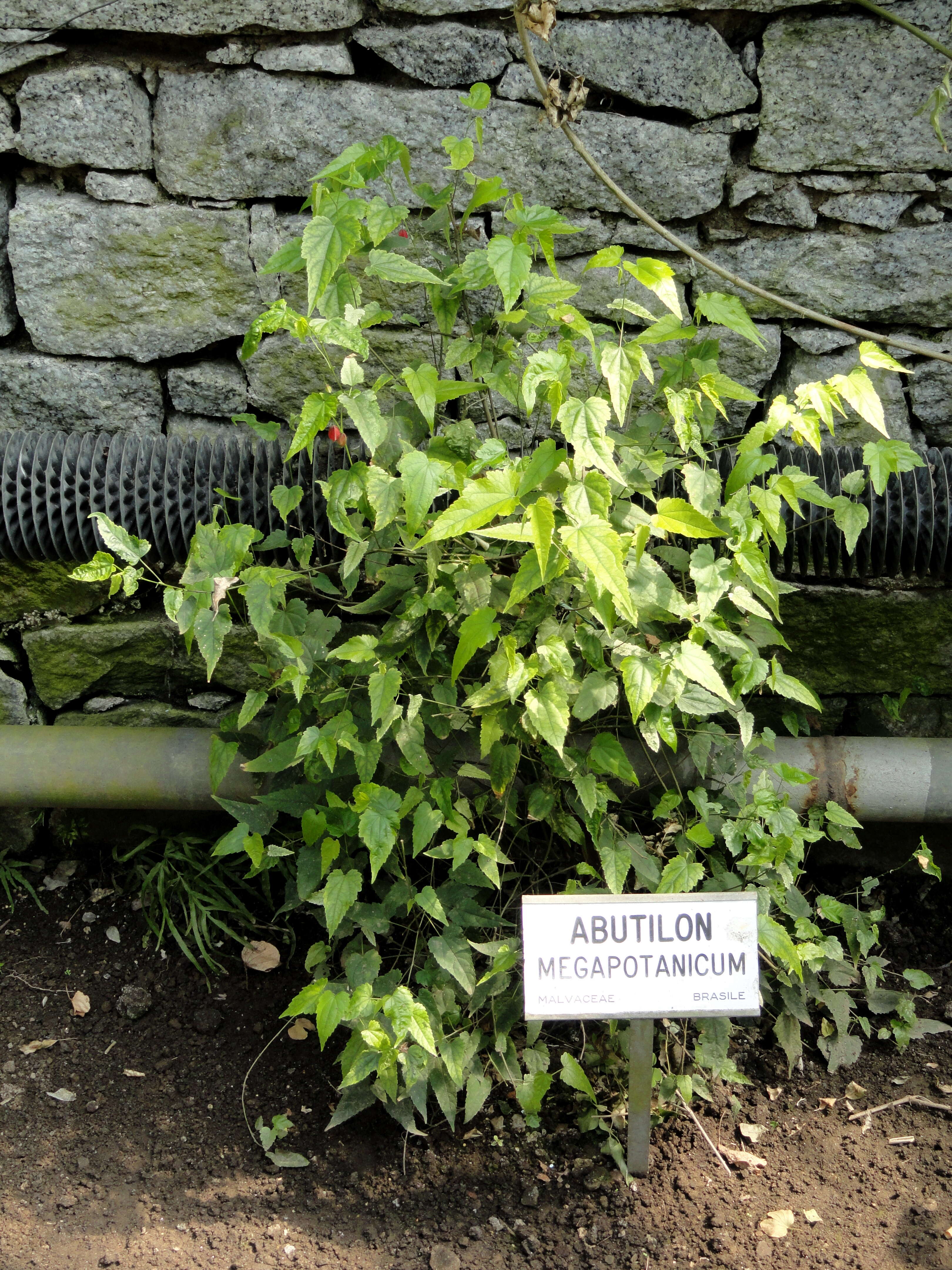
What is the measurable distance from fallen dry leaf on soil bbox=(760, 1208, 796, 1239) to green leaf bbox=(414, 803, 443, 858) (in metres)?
0.76

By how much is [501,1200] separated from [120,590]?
1.36 m

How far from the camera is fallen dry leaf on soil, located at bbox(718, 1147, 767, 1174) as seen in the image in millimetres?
1631

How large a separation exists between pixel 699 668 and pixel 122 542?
86 centimetres

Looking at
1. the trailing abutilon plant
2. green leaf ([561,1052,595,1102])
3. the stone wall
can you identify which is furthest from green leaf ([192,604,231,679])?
green leaf ([561,1052,595,1102])

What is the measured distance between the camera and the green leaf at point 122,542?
1.51 m

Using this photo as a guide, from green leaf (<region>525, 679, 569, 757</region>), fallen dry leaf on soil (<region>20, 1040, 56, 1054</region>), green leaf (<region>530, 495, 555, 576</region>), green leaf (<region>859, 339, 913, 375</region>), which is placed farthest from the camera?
fallen dry leaf on soil (<region>20, 1040, 56, 1054</region>)

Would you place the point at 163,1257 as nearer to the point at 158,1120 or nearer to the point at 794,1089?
the point at 158,1120

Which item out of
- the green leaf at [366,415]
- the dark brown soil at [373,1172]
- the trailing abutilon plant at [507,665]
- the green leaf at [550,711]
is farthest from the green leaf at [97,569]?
the dark brown soil at [373,1172]

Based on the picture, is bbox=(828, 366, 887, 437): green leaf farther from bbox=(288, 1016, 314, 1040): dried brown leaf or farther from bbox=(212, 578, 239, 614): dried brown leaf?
bbox=(288, 1016, 314, 1040): dried brown leaf

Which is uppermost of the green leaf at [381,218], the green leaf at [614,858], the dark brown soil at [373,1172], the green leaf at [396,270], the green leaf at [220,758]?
the green leaf at [381,218]

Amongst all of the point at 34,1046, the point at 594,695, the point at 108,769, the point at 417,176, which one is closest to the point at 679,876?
the point at 594,695

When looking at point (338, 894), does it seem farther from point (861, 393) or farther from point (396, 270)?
point (861, 393)

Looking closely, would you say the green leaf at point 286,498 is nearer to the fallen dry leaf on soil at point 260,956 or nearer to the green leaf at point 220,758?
the green leaf at point 220,758

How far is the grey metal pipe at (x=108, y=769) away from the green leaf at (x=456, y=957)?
567 mm
